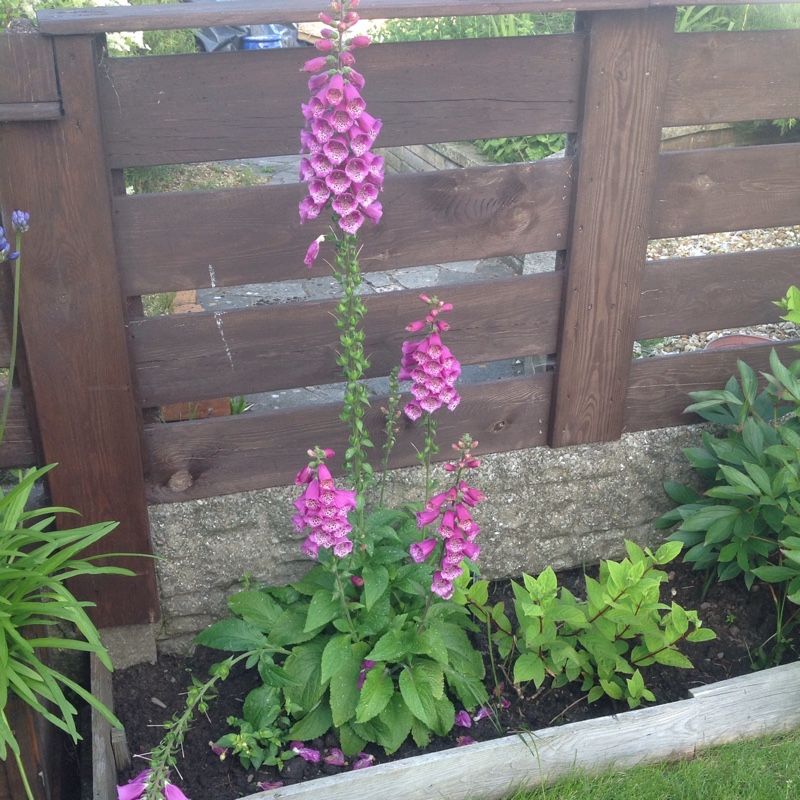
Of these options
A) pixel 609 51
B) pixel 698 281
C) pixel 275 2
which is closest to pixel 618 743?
pixel 698 281

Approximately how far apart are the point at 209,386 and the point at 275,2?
109 centimetres

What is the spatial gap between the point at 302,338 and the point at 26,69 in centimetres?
102

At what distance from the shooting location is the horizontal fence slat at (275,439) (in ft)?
9.04

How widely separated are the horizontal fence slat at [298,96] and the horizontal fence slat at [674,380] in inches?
37.4

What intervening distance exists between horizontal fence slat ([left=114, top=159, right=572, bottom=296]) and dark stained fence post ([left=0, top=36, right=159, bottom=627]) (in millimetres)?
119

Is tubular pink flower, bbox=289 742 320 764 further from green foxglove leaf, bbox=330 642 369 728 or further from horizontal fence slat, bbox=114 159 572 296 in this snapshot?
horizontal fence slat, bbox=114 159 572 296

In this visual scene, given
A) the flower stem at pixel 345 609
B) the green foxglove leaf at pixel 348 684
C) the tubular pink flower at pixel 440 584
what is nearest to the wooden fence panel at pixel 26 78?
the flower stem at pixel 345 609

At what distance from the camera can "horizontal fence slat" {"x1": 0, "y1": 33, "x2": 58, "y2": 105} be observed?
2.19m

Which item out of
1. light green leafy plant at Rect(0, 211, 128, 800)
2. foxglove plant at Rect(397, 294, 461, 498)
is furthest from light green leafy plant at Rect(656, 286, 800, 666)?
light green leafy plant at Rect(0, 211, 128, 800)

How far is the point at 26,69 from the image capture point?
2207 millimetres

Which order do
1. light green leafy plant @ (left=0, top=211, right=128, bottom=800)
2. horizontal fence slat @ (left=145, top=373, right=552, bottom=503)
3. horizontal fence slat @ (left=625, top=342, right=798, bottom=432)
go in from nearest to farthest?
light green leafy plant @ (left=0, top=211, right=128, bottom=800) → horizontal fence slat @ (left=145, top=373, right=552, bottom=503) → horizontal fence slat @ (left=625, top=342, right=798, bottom=432)

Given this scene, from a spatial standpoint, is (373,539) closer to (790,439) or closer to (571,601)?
(571,601)

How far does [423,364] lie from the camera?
7.87ft

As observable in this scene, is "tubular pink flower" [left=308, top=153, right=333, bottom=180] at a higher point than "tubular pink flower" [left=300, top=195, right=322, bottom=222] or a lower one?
higher
